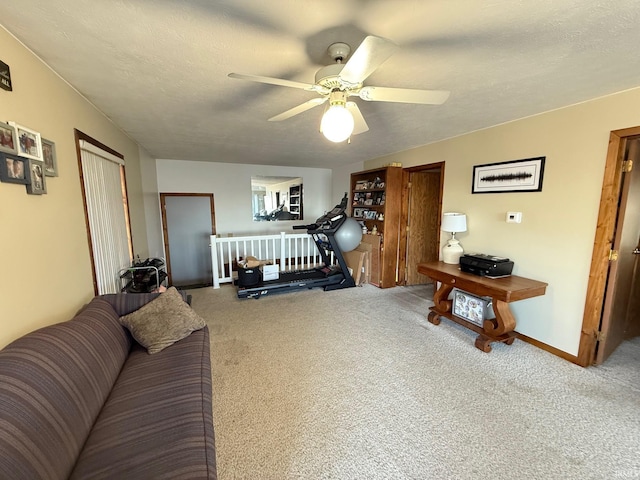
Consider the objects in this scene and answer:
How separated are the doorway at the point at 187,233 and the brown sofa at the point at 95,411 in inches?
157

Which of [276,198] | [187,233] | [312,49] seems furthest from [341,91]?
[187,233]

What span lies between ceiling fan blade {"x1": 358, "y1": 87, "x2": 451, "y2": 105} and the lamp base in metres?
2.22

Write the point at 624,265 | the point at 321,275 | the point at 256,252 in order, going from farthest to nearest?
1. the point at 256,252
2. the point at 321,275
3. the point at 624,265

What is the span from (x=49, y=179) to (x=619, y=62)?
3676 mm

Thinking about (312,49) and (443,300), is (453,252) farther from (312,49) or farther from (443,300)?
(312,49)

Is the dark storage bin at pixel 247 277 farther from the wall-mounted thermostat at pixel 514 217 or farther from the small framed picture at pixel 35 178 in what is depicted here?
the wall-mounted thermostat at pixel 514 217

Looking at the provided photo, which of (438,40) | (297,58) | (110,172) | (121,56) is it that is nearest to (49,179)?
(121,56)

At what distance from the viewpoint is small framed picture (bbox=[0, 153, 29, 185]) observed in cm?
129

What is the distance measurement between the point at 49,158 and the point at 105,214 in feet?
3.31

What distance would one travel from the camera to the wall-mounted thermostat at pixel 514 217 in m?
2.79

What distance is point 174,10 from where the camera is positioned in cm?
121

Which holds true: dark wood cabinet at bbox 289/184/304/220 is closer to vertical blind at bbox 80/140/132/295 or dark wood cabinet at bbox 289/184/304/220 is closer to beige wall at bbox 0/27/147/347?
vertical blind at bbox 80/140/132/295

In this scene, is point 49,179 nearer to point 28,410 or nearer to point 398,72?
point 28,410

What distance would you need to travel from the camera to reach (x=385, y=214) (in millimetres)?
4395
